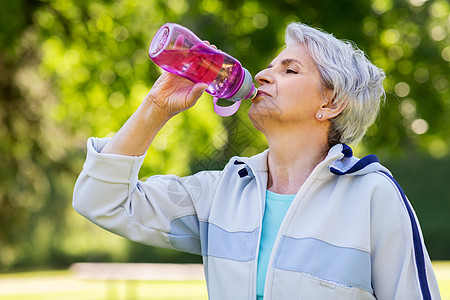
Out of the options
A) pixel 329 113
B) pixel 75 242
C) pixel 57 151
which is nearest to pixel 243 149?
pixel 329 113

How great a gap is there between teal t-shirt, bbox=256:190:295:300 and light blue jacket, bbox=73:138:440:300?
0.09 feet

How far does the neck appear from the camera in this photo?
1.99 m

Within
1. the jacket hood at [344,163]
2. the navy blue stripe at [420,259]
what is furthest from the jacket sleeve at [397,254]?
the jacket hood at [344,163]

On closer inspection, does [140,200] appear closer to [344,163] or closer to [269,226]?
[269,226]

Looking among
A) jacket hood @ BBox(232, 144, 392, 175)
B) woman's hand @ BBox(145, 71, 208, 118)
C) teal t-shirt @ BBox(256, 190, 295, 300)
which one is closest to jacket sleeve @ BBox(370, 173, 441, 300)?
jacket hood @ BBox(232, 144, 392, 175)

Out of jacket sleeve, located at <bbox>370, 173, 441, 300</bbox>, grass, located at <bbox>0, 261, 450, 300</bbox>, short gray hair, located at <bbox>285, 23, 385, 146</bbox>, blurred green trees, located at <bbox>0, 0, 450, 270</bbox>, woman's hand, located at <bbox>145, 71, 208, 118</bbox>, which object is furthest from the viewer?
grass, located at <bbox>0, 261, 450, 300</bbox>

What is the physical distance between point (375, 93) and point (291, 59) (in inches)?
13.1

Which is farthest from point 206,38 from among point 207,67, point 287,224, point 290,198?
point 287,224

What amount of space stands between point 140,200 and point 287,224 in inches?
19.6

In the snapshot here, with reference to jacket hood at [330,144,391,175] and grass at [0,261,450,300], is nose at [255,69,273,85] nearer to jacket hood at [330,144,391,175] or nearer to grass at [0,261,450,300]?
jacket hood at [330,144,391,175]

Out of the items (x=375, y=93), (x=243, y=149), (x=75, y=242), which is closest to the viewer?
(x=375, y=93)

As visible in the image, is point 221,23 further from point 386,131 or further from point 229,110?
point 229,110

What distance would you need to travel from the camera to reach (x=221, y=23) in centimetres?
628

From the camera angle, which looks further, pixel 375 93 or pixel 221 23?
pixel 221 23
